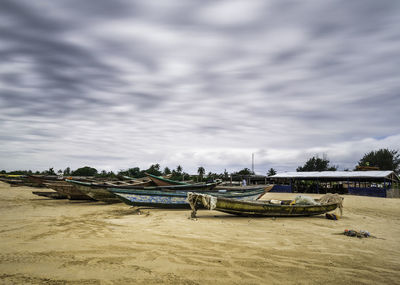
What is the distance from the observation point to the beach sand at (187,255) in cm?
374

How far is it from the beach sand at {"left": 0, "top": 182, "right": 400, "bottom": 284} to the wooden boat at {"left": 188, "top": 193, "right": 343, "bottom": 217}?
5.03 feet

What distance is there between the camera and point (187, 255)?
4730 millimetres

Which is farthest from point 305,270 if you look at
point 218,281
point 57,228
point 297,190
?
point 297,190

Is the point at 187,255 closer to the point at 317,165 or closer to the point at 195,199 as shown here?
the point at 195,199

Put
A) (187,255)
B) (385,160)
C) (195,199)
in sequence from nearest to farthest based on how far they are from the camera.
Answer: (187,255)
(195,199)
(385,160)

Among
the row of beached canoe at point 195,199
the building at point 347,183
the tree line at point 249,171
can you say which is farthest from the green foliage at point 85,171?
the row of beached canoe at point 195,199

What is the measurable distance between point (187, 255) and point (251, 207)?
540 centimetres

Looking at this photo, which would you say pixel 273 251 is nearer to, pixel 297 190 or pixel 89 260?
pixel 89 260

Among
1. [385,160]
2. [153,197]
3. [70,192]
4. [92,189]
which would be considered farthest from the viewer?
[385,160]

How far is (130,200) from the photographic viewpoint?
11.1 metres

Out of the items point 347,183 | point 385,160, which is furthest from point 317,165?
point 347,183

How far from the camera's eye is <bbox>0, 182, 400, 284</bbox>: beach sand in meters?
3.74

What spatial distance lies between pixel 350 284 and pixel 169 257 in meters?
3.00

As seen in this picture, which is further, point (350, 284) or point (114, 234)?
point (114, 234)
